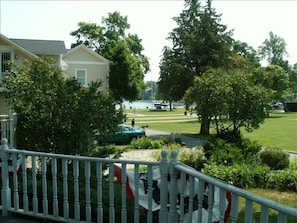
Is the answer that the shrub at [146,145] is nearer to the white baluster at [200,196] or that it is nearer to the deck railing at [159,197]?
the deck railing at [159,197]

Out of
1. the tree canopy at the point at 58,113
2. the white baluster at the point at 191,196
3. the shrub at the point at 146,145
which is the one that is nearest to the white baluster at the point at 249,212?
the white baluster at the point at 191,196

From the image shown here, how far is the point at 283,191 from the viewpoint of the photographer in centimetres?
836

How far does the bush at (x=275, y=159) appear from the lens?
36.1 ft

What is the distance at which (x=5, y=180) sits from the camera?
4.56 metres

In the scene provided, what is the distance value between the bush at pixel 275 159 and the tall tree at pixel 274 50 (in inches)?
2789

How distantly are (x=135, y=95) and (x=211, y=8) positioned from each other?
14130mm

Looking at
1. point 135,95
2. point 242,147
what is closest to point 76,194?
point 242,147

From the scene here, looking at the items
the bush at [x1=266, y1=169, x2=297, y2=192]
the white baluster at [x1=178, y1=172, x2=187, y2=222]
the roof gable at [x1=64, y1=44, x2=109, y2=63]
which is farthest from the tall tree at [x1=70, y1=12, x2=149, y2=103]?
the white baluster at [x1=178, y1=172, x2=187, y2=222]

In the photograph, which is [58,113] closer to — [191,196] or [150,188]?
[150,188]

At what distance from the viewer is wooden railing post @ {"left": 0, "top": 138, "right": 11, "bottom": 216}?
4535mm

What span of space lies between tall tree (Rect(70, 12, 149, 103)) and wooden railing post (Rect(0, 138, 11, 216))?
25.8 m

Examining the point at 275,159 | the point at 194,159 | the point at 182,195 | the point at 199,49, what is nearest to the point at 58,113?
the point at 182,195

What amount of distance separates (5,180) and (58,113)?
194 centimetres

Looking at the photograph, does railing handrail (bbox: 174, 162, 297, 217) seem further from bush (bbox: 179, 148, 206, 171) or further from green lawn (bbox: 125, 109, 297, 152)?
green lawn (bbox: 125, 109, 297, 152)
